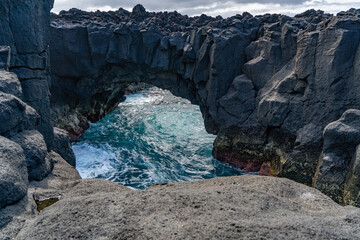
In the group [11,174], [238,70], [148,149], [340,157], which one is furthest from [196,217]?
[148,149]

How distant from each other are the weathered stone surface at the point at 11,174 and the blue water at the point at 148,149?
10.8 metres

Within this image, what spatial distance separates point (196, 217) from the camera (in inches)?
159

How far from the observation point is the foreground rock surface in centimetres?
368

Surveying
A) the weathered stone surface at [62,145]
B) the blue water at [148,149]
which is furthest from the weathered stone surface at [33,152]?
the blue water at [148,149]

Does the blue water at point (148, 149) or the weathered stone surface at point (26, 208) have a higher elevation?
the weathered stone surface at point (26, 208)

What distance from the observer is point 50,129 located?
434 inches

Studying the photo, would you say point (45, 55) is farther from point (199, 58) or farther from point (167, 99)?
point (167, 99)

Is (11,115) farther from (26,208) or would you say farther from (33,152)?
(26,208)

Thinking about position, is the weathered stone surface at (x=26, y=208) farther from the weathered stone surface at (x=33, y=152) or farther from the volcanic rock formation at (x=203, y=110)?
the weathered stone surface at (x=33, y=152)

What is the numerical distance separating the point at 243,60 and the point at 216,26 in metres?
3.17

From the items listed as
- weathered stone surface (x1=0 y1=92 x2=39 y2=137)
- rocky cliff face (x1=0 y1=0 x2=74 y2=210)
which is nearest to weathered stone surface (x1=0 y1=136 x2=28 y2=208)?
rocky cliff face (x1=0 y1=0 x2=74 y2=210)

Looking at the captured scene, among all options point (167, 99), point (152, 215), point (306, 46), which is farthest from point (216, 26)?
point (167, 99)

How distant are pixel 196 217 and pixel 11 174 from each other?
3294 mm

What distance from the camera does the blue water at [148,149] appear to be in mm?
17031
